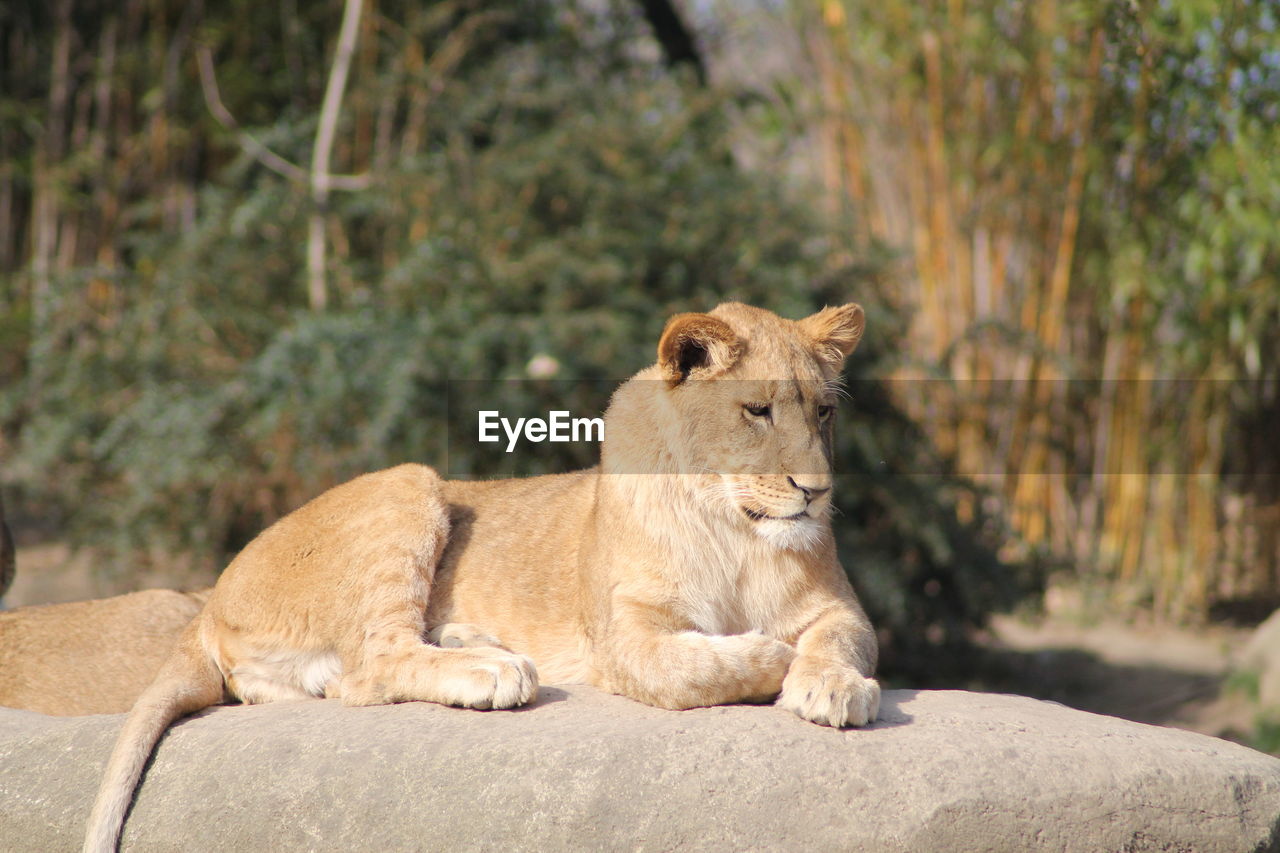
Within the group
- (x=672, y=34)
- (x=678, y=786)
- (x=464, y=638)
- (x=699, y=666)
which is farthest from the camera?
(x=672, y=34)

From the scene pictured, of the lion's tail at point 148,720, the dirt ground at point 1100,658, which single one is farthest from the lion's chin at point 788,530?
the dirt ground at point 1100,658

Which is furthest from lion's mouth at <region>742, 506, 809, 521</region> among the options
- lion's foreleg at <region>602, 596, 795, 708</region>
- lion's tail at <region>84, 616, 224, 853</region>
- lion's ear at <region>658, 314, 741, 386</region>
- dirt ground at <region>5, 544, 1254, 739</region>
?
dirt ground at <region>5, 544, 1254, 739</region>

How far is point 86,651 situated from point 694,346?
278 cm

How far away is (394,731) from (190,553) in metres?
5.25

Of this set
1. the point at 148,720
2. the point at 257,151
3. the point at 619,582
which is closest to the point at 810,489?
the point at 619,582

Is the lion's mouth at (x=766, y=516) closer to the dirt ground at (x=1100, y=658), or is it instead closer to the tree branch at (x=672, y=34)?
the dirt ground at (x=1100, y=658)

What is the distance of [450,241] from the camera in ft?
27.0

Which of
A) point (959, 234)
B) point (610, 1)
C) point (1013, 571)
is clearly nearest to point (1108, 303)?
point (959, 234)

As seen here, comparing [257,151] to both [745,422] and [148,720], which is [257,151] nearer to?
[148,720]

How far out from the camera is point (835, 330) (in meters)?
4.08

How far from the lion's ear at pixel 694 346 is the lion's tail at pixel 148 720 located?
6.05 ft

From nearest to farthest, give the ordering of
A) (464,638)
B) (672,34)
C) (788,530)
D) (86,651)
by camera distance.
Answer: (788,530) < (464,638) < (86,651) < (672,34)

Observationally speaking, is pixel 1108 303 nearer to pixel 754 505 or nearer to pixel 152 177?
pixel 754 505

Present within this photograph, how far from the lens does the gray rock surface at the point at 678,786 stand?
316cm
